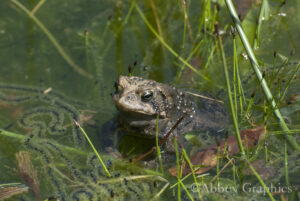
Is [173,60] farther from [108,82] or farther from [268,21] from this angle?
[268,21]

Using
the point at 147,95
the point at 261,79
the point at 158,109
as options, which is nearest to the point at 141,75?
the point at 158,109

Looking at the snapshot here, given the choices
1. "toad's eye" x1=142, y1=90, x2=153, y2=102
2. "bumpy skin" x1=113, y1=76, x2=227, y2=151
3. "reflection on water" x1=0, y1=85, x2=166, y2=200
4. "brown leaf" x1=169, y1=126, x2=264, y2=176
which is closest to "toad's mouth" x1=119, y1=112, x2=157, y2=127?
"bumpy skin" x1=113, y1=76, x2=227, y2=151

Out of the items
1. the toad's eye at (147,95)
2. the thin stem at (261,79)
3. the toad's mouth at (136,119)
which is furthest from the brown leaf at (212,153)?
the toad's eye at (147,95)

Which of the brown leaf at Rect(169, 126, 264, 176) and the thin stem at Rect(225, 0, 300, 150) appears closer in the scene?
the thin stem at Rect(225, 0, 300, 150)

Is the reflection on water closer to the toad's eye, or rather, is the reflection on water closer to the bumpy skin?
the bumpy skin

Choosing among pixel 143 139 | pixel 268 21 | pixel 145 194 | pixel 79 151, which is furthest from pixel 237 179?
pixel 268 21

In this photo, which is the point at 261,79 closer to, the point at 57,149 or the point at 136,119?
the point at 136,119
